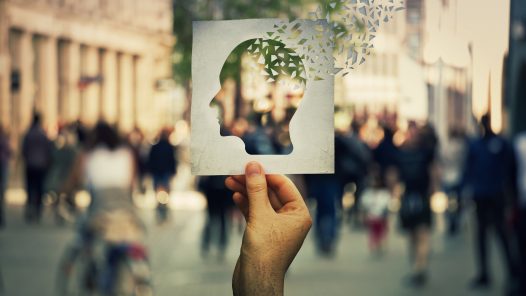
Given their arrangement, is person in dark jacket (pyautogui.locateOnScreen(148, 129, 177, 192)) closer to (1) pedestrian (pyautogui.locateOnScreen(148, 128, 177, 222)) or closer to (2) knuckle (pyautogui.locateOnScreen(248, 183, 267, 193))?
(1) pedestrian (pyautogui.locateOnScreen(148, 128, 177, 222))

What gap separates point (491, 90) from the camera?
2.02 metres

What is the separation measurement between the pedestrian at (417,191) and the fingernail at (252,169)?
989 cm

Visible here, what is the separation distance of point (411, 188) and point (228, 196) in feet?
10.4

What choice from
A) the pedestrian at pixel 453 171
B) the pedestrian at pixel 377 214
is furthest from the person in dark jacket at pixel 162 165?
the pedestrian at pixel 377 214

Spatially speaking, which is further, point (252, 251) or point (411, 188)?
point (411, 188)

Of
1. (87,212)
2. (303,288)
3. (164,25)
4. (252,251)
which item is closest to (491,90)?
(252,251)

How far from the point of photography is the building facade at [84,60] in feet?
125

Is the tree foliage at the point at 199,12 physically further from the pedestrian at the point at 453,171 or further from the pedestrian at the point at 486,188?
the pedestrian at the point at 486,188

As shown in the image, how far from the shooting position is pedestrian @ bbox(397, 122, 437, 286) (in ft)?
39.1

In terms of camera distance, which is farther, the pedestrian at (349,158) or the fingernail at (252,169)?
the pedestrian at (349,158)

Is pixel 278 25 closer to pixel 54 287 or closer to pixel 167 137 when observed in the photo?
pixel 54 287

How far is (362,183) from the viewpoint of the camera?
18.2 metres

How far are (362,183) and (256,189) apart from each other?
16308 millimetres

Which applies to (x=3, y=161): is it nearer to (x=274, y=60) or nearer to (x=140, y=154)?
(x=140, y=154)
